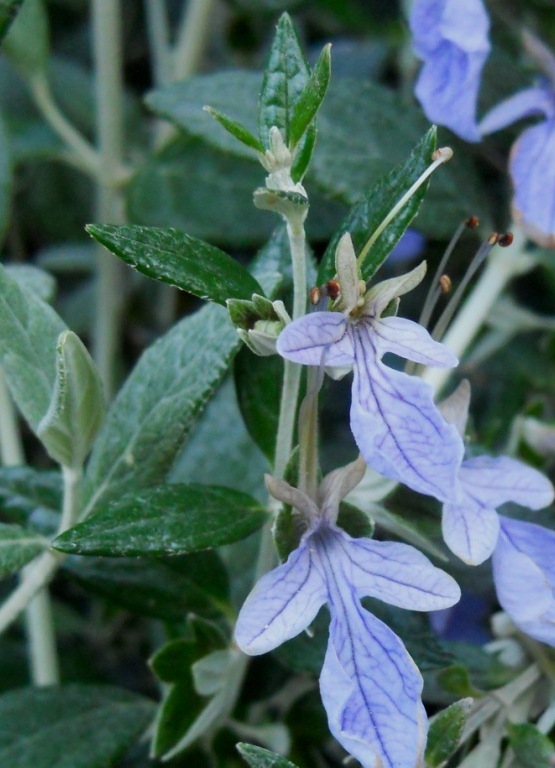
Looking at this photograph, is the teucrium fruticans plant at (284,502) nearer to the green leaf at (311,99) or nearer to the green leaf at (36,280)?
the green leaf at (311,99)

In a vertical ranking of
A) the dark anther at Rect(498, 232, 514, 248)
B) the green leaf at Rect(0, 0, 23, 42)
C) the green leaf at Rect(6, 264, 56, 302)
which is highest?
the green leaf at Rect(0, 0, 23, 42)

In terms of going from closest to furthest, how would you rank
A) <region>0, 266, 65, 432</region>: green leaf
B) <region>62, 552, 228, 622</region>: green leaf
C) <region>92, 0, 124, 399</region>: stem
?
<region>0, 266, 65, 432</region>: green leaf
<region>62, 552, 228, 622</region>: green leaf
<region>92, 0, 124, 399</region>: stem

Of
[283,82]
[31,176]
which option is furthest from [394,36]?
[283,82]

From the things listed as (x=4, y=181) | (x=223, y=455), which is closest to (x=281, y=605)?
(x=223, y=455)

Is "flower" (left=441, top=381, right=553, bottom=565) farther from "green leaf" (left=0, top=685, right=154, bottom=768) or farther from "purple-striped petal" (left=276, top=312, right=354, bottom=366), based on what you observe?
"green leaf" (left=0, top=685, right=154, bottom=768)

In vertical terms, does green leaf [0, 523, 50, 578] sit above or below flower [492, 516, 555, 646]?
below

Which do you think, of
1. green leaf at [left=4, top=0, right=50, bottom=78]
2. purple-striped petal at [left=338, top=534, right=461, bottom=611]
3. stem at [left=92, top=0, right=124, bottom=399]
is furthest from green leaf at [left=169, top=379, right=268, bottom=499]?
green leaf at [left=4, top=0, right=50, bottom=78]

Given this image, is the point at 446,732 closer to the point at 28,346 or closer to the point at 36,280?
the point at 28,346
